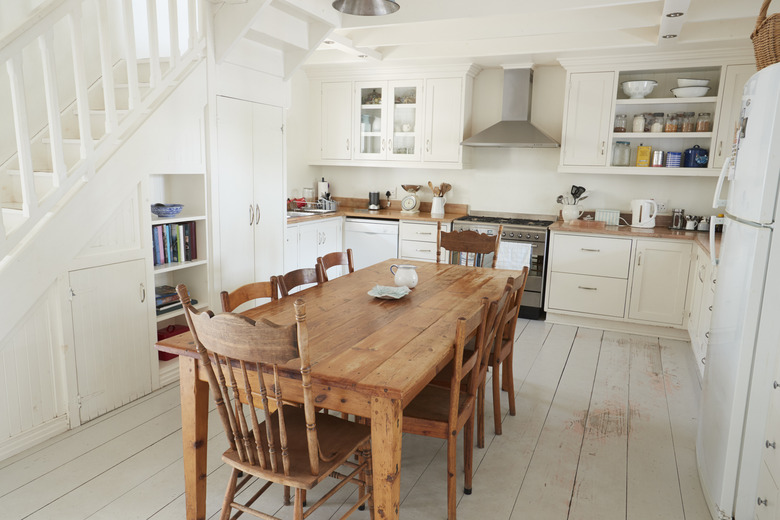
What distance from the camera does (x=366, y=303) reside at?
2.50 meters

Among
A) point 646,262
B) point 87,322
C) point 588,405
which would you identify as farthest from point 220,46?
point 646,262

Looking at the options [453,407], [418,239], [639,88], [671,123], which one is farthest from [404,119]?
[453,407]

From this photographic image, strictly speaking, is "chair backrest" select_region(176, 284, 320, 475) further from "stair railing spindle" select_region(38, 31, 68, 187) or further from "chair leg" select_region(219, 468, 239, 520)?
"stair railing spindle" select_region(38, 31, 68, 187)

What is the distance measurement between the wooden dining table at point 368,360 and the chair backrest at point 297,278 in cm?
6

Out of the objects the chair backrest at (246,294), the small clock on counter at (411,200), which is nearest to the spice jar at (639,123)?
the small clock on counter at (411,200)

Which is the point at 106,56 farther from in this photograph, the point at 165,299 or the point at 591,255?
the point at 591,255

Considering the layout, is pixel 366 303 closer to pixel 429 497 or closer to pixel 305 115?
pixel 429 497

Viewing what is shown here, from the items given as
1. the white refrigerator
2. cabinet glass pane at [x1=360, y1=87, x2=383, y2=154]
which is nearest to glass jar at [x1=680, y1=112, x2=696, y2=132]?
the white refrigerator

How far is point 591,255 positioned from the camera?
461 cm

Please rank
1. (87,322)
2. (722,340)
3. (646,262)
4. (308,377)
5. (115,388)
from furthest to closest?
1. (646,262)
2. (115,388)
3. (87,322)
4. (722,340)
5. (308,377)

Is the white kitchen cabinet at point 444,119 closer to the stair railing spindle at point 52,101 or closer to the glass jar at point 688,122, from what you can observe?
the glass jar at point 688,122

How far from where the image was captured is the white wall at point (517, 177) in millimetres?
4949

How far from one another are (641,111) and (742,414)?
11.9 feet

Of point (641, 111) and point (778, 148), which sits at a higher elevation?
point (641, 111)
